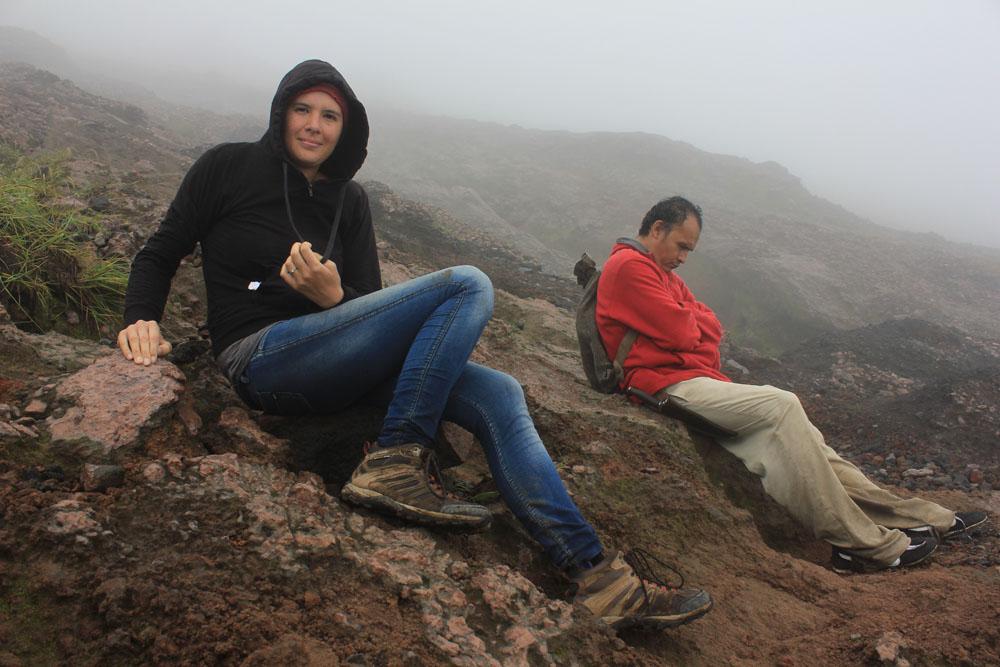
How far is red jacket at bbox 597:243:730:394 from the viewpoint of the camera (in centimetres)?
346

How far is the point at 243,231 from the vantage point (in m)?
2.23

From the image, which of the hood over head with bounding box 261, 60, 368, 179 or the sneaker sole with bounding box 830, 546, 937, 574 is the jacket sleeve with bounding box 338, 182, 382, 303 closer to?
the hood over head with bounding box 261, 60, 368, 179

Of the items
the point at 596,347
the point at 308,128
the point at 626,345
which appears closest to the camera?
the point at 308,128

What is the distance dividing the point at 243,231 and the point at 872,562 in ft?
11.4

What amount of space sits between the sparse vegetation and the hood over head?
1.14 m

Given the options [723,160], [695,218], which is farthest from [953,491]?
[723,160]

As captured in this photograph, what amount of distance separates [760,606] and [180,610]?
214 centimetres

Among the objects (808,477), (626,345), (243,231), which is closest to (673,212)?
(626,345)

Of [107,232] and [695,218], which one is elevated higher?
[695,218]

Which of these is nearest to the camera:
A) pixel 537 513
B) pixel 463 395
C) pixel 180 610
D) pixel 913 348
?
pixel 180 610

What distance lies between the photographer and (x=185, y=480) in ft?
5.35

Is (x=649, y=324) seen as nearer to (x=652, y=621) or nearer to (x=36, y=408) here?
(x=652, y=621)

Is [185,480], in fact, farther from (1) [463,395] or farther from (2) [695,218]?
(2) [695,218]

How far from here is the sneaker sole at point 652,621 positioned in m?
1.82
